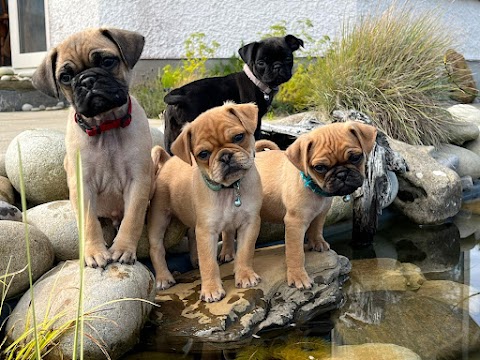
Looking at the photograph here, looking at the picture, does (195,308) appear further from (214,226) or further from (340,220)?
(340,220)

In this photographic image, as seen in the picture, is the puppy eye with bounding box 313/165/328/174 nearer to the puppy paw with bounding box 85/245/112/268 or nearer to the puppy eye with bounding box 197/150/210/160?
the puppy eye with bounding box 197/150/210/160

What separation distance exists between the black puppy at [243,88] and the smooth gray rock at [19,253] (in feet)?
7.73

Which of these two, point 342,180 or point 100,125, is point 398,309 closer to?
point 342,180

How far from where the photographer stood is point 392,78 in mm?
8375

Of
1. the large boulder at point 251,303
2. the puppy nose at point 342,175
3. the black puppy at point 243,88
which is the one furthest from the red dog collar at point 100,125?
the black puppy at point 243,88

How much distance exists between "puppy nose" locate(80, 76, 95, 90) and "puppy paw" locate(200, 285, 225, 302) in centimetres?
158

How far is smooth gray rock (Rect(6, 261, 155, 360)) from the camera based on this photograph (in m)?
3.41

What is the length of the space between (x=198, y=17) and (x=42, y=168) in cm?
879

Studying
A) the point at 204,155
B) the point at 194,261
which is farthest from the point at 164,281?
A: the point at 204,155

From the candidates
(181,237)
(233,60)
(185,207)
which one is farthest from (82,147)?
(233,60)

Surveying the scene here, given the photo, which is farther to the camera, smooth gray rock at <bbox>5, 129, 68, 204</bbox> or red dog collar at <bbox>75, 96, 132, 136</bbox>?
smooth gray rock at <bbox>5, 129, 68, 204</bbox>

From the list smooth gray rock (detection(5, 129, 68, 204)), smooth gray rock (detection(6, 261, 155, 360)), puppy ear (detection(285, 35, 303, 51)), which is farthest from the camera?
puppy ear (detection(285, 35, 303, 51))

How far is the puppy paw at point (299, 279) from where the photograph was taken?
4113 mm

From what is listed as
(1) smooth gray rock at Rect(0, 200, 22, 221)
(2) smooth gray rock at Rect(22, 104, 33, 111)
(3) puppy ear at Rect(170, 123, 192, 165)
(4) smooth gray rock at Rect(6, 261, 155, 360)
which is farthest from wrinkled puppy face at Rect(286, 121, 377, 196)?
(2) smooth gray rock at Rect(22, 104, 33, 111)
